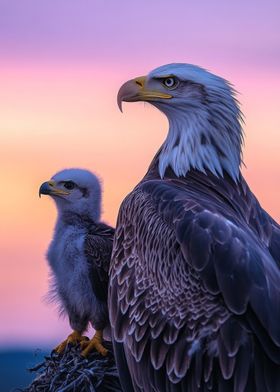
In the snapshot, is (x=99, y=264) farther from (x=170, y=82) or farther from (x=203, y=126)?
(x=170, y=82)

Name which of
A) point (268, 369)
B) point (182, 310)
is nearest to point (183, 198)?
point (182, 310)

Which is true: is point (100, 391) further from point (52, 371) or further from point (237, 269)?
point (237, 269)

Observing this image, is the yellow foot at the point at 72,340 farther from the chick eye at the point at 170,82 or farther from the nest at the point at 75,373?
the chick eye at the point at 170,82

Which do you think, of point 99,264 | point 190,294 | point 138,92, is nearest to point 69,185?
point 99,264

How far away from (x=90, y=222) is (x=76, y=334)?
101 centimetres

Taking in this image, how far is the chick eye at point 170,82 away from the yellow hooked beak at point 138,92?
0.24ft

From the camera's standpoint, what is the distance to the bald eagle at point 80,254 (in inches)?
421

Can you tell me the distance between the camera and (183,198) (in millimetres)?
9578

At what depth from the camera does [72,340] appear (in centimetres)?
1070

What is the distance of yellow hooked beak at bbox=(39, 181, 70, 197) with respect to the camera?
11.5m

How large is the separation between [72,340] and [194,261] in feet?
6.04

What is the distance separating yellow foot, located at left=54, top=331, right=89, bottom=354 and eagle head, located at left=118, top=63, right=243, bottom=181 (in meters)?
1.43

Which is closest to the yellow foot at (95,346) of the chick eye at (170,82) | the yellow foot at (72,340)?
the yellow foot at (72,340)

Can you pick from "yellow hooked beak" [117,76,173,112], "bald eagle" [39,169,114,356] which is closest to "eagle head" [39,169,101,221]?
"bald eagle" [39,169,114,356]
